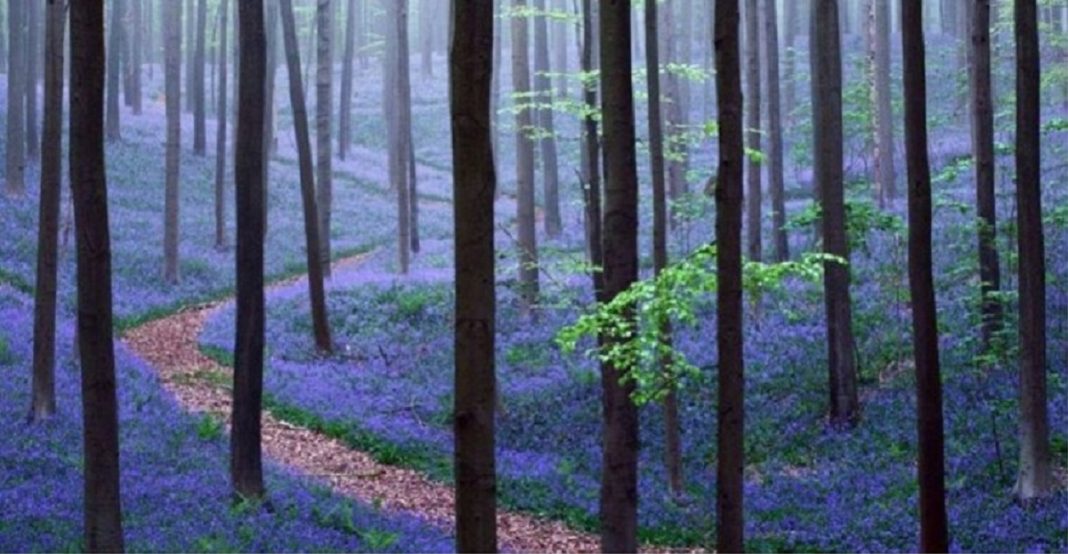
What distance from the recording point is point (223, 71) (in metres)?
40.0

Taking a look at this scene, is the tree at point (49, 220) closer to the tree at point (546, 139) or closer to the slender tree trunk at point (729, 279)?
the slender tree trunk at point (729, 279)

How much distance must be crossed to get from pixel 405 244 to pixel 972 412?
1776 centimetres

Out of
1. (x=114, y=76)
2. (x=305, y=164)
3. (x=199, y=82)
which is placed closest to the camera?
(x=305, y=164)

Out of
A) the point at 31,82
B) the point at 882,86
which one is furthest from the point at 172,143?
the point at 882,86

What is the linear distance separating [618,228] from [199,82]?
37.1m

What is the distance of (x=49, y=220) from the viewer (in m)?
15.6

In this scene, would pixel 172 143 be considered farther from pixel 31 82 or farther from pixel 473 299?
pixel 473 299

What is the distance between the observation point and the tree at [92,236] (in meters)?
9.48

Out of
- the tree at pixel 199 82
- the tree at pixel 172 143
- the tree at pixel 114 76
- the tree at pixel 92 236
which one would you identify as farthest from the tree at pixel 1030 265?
the tree at pixel 114 76

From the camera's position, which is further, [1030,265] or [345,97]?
[345,97]

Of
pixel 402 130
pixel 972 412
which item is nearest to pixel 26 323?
pixel 402 130

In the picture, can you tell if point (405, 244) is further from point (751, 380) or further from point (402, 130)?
point (751, 380)

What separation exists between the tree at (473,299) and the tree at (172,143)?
23.7 m

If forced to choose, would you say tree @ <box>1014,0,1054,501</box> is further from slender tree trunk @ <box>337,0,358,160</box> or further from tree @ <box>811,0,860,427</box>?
slender tree trunk @ <box>337,0,358,160</box>
